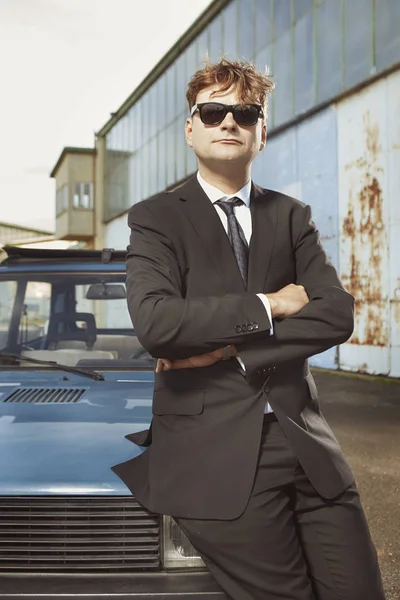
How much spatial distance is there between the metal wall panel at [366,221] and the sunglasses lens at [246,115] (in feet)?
34.2

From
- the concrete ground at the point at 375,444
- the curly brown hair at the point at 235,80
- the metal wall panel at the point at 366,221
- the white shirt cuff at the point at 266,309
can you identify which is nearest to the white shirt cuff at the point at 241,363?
the white shirt cuff at the point at 266,309

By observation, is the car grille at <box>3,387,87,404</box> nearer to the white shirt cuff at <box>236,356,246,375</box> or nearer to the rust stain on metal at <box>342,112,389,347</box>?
the white shirt cuff at <box>236,356,246,375</box>

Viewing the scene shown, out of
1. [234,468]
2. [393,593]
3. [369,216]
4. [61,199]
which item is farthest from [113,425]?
[61,199]

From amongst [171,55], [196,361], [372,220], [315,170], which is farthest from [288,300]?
[171,55]

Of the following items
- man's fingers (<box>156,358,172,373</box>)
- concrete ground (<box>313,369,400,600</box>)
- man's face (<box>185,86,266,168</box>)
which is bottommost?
concrete ground (<box>313,369,400,600</box>)

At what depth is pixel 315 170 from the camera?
13.9m

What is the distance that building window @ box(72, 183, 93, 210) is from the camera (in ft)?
106

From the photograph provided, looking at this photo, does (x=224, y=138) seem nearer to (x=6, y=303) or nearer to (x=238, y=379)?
(x=238, y=379)

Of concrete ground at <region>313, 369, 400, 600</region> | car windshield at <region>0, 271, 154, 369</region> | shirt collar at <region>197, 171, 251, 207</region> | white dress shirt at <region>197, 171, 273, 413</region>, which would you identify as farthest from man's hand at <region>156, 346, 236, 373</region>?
concrete ground at <region>313, 369, 400, 600</region>

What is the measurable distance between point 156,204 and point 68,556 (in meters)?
1.12

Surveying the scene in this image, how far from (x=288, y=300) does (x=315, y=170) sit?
12.7 meters

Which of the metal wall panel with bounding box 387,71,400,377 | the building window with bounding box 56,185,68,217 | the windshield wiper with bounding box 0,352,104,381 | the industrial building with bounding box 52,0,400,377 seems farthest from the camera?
the building window with bounding box 56,185,68,217

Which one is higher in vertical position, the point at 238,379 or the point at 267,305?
the point at 267,305

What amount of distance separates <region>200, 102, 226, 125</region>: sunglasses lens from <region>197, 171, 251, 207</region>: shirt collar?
0.19 meters
